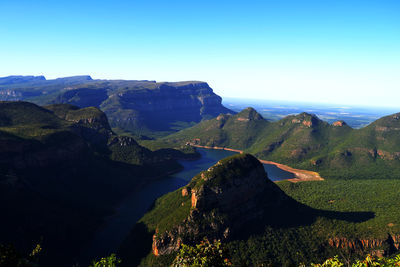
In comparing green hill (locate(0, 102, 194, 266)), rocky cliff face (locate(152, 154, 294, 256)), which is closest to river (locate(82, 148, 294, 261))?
green hill (locate(0, 102, 194, 266))

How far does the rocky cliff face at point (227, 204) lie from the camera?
9581 cm

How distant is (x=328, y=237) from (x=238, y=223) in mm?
38574

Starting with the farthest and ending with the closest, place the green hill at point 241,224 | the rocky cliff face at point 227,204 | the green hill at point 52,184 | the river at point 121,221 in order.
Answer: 1. the river at point 121,221
2. the green hill at point 52,184
3. the rocky cliff face at point 227,204
4. the green hill at point 241,224

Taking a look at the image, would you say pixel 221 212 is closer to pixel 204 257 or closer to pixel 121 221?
pixel 121 221

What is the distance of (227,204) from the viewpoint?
334 feet

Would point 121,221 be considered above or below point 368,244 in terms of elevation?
below

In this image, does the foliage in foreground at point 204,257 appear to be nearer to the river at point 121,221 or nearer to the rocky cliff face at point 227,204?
the rocky cliff face at point 227,204

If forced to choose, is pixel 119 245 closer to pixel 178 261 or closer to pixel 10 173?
pixel 10 173

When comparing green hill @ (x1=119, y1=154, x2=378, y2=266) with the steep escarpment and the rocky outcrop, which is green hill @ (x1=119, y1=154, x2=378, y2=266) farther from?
the rocky outcrop

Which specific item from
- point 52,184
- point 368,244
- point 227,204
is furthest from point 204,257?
point 52,184

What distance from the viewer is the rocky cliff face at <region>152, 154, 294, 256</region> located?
95.8 meters

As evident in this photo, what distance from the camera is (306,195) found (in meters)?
156

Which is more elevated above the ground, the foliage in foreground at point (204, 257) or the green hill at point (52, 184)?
the foliage in foreground at point (204, 257)

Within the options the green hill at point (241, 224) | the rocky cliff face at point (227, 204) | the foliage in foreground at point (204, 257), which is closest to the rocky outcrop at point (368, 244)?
the green hill at point (241, 224)
